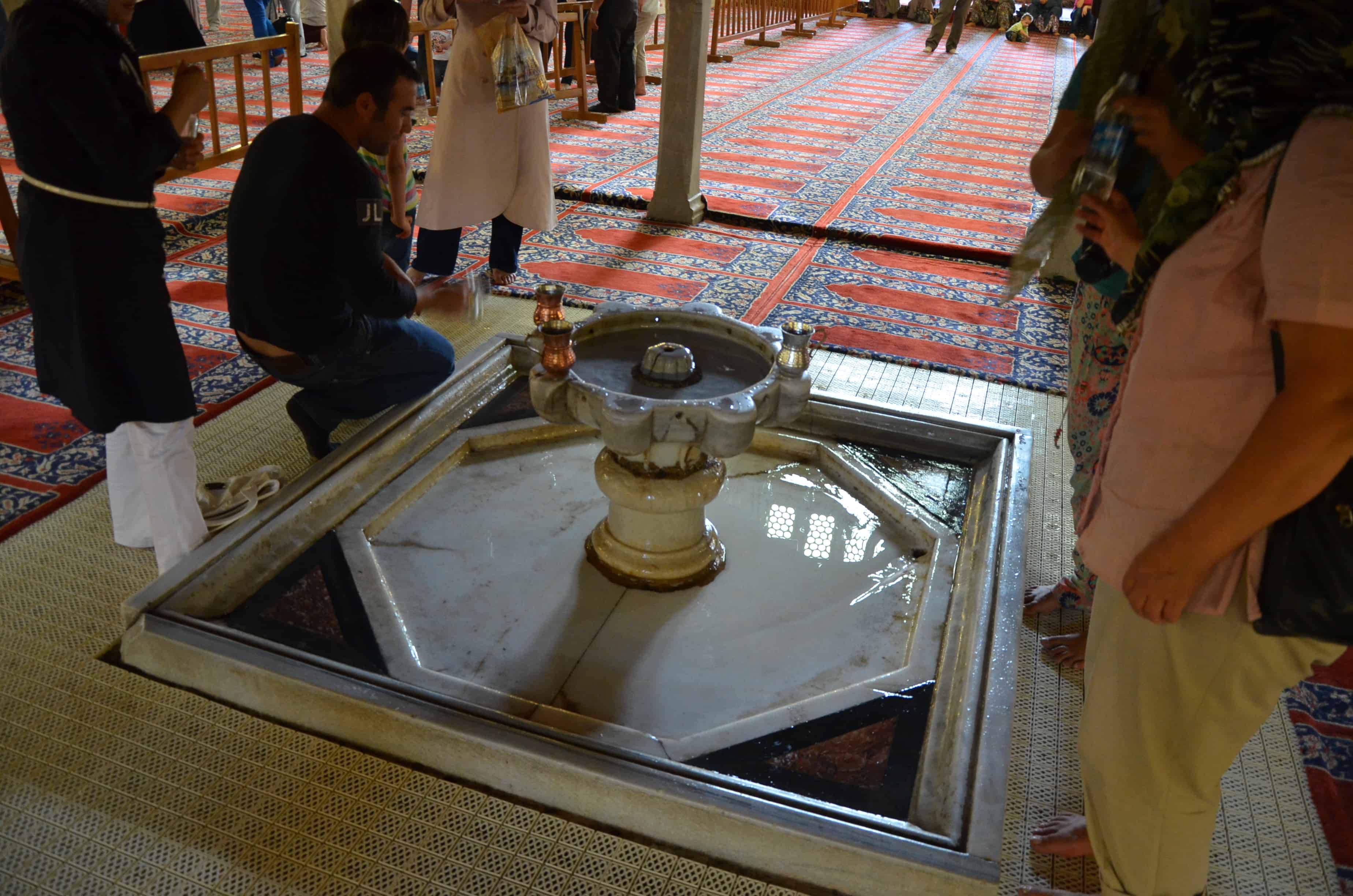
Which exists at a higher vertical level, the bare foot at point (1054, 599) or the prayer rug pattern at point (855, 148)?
the prayer rug pattern at point (855, 148)

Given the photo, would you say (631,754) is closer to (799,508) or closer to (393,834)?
(393,834)

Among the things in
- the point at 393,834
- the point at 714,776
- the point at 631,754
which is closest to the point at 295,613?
the point at 393,834

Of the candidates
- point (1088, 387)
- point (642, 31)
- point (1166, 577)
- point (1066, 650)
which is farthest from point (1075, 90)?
point (642, 31)

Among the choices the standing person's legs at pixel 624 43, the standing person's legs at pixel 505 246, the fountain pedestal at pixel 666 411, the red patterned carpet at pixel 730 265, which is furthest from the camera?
the standing person's legs at pixel 624 43

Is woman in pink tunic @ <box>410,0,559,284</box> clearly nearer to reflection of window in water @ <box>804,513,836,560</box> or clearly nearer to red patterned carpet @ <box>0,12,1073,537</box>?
red patterned carpet @ <box>0,12,1073,537</box>

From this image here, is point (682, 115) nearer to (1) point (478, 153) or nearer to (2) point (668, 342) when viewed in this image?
(1) point (478, 153)

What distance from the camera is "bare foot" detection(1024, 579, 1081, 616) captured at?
2270mm

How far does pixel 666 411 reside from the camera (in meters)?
1.98

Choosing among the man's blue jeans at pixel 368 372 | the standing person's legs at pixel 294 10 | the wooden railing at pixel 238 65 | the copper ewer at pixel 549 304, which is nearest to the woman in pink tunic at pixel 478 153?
the wooden railing at pixel 238 65

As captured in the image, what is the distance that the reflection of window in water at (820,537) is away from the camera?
244cm

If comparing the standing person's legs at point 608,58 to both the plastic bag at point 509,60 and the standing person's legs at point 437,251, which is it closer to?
the plastic bag at point 509,60

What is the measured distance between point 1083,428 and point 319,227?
6.09 ft

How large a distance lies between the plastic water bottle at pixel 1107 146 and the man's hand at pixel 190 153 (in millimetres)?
1928

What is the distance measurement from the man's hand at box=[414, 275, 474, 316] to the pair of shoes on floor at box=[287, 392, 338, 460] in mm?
428
